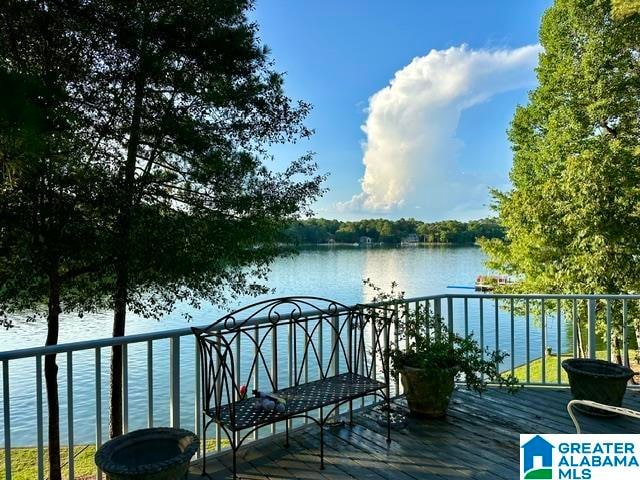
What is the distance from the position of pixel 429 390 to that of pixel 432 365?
0.21 m

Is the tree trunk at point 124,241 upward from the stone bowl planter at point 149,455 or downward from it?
upward

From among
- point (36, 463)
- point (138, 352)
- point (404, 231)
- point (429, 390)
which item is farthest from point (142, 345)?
point (404, 231)

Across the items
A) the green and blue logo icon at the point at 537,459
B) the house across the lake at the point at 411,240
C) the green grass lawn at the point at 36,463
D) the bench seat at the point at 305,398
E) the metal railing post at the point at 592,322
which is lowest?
the green grass lawn at the point at 36,463

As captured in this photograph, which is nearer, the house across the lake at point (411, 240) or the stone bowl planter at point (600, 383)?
the stone bowl planter at point (600, 383)

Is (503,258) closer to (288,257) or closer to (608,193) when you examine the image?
(608,193)

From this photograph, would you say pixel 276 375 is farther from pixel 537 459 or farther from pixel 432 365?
pixel 537 459

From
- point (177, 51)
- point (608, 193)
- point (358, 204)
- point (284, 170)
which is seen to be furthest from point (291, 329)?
point (358, 204)

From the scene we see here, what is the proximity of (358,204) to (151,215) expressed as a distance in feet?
36.3

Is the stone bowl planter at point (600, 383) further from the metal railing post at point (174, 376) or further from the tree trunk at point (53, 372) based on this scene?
the tree trunk at point (53, 372)

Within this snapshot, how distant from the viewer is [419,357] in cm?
344

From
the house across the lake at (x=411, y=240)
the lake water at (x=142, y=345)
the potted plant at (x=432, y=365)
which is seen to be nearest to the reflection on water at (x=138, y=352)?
the lake water at (x=142, y=345)

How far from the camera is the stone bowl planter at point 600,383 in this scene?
3.41 m

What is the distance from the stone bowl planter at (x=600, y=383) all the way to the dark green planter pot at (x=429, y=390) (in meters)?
1.08

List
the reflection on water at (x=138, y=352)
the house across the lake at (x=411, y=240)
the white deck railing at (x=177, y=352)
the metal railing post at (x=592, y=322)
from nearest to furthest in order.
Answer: the white deck railing at (x=177, y=352)
the metal railing post at (x=592, y=322)
the reflection on water at (x=138, y=352)
the house across the lake at (x=411, y=240)
